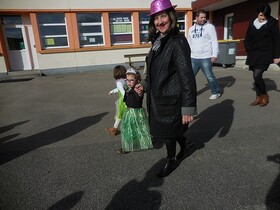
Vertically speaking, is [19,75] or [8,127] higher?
[19,75]

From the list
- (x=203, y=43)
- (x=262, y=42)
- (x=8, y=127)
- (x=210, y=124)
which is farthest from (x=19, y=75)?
(x=262, y=42)

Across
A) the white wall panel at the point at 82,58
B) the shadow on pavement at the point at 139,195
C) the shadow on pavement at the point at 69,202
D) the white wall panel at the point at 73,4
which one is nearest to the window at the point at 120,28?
the white wall panel at the point at 73,4

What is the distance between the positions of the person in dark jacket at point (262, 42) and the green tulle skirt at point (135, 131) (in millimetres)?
2955

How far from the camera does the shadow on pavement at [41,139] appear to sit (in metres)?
3.48

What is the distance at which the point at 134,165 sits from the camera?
117 inches

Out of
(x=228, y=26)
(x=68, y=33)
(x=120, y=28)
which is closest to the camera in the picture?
(x=68, y=33)

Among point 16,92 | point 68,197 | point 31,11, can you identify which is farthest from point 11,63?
point 68,197

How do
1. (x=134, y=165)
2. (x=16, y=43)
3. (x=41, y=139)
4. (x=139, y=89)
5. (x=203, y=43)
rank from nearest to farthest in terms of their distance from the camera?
(x=134, y=165) < (x=139, y=89) < (x=41, y=139) < (x=203, y=43) < (x=16, y=43)

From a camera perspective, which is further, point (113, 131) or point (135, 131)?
point (113, 131)

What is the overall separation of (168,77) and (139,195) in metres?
1.21

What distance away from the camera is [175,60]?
2.26 meters

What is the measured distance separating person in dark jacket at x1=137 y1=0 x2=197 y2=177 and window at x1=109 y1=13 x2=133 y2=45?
1163 cm

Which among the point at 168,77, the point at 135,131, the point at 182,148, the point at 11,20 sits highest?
the point at 11,20

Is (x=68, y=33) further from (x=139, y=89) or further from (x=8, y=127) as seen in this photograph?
(x=139, y=89)
